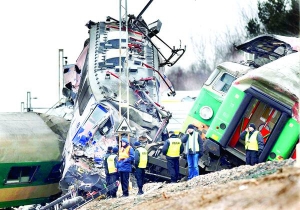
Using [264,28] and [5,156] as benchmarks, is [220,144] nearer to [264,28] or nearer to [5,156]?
[5,156]

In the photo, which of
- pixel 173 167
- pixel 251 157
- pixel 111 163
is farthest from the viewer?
pixel 111 163

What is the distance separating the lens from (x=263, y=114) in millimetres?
12297

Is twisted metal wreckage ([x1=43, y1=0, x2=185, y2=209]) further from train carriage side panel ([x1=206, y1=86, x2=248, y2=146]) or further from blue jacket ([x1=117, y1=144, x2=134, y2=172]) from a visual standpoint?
train carriage side panel ([x1=206, y1=86, x2=248, y2=146])

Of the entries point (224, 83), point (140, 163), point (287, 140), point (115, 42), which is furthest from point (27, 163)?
point (287, 140)

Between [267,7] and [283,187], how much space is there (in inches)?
1032

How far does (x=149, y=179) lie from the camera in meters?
13.7

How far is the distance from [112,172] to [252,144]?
2767mm

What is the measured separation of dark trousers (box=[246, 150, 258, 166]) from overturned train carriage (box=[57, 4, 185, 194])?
7.81ft

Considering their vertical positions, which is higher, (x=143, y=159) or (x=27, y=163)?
(x=143, y=159)

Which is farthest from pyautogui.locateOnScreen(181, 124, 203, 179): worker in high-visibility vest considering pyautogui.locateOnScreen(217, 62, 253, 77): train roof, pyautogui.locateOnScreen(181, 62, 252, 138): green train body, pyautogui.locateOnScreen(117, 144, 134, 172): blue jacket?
pyautogui.locateOnScreen(217, 62, 253, 77): train roof

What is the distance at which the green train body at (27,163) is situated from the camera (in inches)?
607

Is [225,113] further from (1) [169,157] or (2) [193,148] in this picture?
(1) [169,157]

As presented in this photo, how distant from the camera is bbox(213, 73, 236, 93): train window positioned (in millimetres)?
14008

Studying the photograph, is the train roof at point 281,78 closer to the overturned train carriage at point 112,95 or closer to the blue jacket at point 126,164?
the blue jacket at point 126,164
